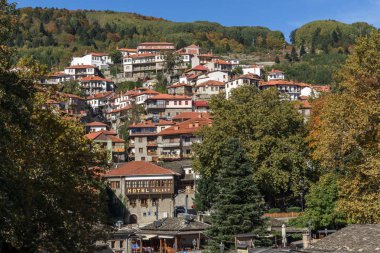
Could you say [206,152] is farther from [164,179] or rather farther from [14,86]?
[14,86]

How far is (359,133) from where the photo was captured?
29.3 m

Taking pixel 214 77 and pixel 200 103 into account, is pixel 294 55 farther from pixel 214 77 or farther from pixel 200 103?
pixel 200 103

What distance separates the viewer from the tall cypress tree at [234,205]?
3092 centimetres

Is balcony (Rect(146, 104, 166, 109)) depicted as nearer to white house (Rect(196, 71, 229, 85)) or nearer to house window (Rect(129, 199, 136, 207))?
white house (Rect(196, 71, 229, 85))

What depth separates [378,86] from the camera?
100.0 feet

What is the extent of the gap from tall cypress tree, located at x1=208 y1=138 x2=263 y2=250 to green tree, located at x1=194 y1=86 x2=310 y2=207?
12.9 meters

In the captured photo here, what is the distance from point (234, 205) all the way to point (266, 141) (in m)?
18.1

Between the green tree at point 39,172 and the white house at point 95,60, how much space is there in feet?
413

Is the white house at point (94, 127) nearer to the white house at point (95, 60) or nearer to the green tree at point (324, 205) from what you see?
the white house at point (95, 60)

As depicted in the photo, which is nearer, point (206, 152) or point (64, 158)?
point (64, 158)

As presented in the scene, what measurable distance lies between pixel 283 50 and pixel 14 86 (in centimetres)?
17502

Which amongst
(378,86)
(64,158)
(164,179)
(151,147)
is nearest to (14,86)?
(64,158)

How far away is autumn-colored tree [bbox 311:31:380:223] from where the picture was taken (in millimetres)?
28188

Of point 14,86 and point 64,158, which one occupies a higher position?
point 14,86
